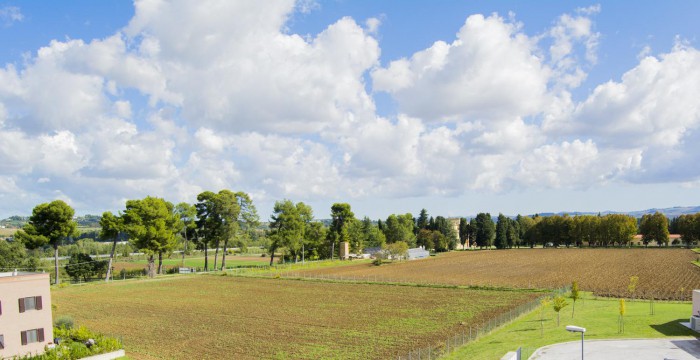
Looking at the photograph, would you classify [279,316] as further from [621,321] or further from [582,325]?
[621,321]

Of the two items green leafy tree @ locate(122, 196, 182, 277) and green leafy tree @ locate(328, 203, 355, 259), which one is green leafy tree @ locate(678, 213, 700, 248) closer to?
green leafy tree @ locate(328, 203, 355, 259)

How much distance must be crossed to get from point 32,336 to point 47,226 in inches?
1648

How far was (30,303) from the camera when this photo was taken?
31.3 m

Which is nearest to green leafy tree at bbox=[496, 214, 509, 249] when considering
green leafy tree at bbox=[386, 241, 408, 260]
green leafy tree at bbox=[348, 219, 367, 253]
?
green leafy tree at bbox=[348, 219, 367, 253]

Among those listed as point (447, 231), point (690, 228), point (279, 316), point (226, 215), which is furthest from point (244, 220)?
point (690, 228)

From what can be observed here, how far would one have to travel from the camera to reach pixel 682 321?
31.6 m

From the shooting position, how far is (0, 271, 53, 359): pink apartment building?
1175 inches

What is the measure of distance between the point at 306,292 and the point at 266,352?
28.2 metres

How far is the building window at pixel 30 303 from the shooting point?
30.8 metres

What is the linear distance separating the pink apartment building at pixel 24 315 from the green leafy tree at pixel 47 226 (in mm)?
39431

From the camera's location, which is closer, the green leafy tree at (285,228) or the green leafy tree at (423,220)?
the green leafy tree at (285,228)

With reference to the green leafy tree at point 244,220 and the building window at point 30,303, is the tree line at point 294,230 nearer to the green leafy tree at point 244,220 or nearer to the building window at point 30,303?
the green leafy tree at point 244,220

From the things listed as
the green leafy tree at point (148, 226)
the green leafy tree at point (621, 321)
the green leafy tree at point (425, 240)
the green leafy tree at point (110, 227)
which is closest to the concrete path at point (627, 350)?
the green leafy tree at point (621, 321)

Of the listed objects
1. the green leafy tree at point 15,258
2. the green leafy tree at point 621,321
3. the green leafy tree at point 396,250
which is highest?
the green leafy tree at point 15,258
